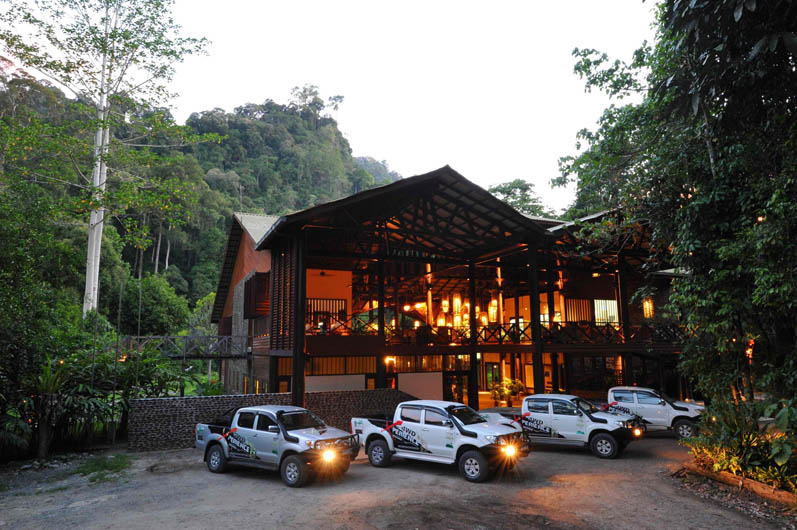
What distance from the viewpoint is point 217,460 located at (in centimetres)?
1187

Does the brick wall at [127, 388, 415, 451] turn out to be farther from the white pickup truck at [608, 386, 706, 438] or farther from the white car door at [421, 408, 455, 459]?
the white pickup truck at [608, 386, 706, 438]

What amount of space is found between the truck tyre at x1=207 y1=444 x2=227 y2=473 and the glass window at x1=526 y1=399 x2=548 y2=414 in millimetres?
8472

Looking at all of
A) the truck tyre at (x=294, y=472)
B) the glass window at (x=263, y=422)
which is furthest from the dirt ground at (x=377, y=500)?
the glass window at (x=263, y=422)

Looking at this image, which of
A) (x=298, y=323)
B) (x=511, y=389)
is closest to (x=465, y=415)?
(x=298, y=323)

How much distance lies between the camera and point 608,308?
26281mm

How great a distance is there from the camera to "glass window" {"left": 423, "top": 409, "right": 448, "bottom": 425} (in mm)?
11602

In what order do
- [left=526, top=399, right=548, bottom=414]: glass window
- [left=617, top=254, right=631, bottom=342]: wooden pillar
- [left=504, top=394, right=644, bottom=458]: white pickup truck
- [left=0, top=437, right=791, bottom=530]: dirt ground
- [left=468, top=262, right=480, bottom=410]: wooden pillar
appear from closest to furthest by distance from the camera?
[left=0, top=437, right=791, bottom=530]: dirt ground, [left=504, top=394, right=644, bottom=458]: white pickup truck, [left=526, top=399, right=548, bottom=414]: glass window, [left=468, top=262, right=480, bottom=410]: wooden pillar, [left=617, top=254, right=631, bottom=342]: wooden pillar

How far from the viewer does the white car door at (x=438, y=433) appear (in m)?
11.3

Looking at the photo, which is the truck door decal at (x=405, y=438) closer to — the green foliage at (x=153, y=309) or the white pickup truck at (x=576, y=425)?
the white pickup truck at (x=576, y=425)

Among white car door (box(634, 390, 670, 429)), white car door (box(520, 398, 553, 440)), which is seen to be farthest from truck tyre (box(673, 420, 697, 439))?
white car door (box(520, 398, 553, 440))

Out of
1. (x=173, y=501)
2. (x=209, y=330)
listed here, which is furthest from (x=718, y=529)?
(x=209, y=330)

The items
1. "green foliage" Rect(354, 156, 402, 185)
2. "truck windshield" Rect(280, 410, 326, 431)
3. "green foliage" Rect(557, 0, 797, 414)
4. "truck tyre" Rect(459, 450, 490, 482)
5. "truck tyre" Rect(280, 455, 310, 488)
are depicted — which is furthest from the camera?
"green foliage" Rect(354, 156, 402, 185)

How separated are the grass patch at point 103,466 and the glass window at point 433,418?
7584mm

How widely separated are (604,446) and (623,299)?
10203mm
